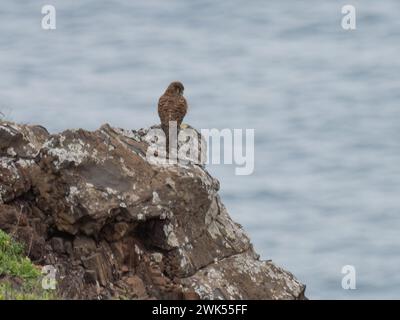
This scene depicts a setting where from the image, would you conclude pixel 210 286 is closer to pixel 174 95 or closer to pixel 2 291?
pixel 2 291

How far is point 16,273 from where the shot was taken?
18625mm

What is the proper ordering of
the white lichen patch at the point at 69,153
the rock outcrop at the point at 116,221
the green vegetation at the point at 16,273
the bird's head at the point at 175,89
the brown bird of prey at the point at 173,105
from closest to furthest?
1. the green vegetation at the point at 16,273
2. the rock outcrop at the point at 116,221
3. the white lichen patch at the point at 69,153
4. the brown bird of prey at the point at 173,105
5. the bird's head at the point at 175,89

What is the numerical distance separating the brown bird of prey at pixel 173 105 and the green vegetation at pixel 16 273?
4.21 m

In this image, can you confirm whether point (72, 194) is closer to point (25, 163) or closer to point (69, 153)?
point (69, 153)

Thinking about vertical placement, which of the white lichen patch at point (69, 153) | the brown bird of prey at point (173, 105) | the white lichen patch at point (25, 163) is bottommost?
the white lichen patch at point (25, 163)

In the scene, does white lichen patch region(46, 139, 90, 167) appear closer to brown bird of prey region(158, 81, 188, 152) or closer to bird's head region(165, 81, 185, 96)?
brown bird of prey region(158, 81, 188, 152)

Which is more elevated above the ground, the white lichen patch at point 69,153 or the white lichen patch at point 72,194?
the white lichen patch at point 69,153

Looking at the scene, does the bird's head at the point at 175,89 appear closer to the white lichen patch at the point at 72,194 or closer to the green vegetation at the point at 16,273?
the white lichen patch at the point at 72,194

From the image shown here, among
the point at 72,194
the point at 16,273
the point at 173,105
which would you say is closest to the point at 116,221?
the point at 72,194

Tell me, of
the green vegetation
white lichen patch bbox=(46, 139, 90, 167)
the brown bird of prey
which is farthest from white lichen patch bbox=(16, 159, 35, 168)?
the brown bird of prey

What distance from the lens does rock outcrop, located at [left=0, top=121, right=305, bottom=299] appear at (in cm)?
1955

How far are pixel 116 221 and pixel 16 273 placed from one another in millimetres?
1689

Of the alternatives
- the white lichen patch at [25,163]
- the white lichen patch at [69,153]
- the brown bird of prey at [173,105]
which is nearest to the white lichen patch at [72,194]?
the white lichen patch at [69,153]

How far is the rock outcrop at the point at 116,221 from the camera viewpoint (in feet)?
64.1
